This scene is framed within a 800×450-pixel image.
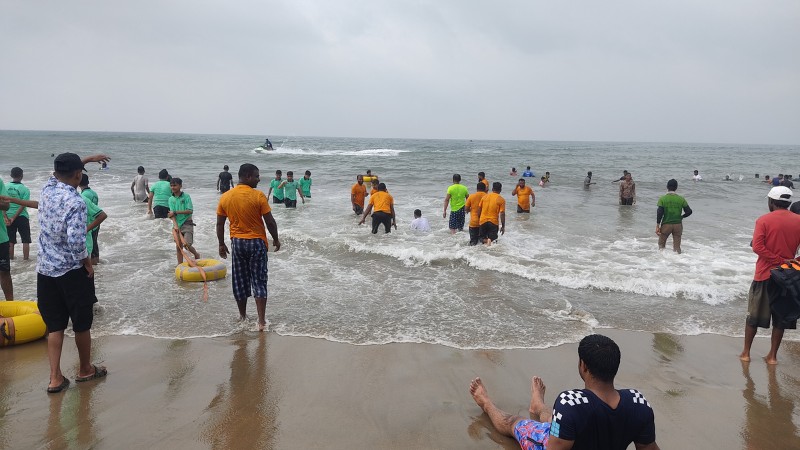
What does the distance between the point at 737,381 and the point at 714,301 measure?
2.93 metres

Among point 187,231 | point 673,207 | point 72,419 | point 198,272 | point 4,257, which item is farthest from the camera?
point 673,207

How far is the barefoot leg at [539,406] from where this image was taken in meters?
3.56

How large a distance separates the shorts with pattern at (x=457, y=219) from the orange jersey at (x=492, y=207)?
1919 mm

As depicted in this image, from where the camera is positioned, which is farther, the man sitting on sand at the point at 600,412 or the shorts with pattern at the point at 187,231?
the shorts with pattern at the point at 187,231

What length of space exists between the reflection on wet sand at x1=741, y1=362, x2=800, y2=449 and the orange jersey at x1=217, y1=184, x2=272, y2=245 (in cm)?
488

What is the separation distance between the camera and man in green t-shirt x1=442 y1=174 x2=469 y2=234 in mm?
11562

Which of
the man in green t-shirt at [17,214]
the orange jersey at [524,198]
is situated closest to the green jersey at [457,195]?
the orange jersey at [524,198]

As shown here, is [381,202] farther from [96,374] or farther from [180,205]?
[96,374]

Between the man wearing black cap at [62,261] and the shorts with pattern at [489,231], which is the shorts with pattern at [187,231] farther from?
the shorts with pattern at [489,231]

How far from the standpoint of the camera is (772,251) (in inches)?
185

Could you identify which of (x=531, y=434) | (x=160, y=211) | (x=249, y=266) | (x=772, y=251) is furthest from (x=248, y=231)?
(x=160, y=211)

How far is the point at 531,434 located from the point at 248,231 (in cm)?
367

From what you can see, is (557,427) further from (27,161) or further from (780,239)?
(27,161)

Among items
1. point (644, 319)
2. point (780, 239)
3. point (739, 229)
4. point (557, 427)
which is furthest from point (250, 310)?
point (739, 229)
